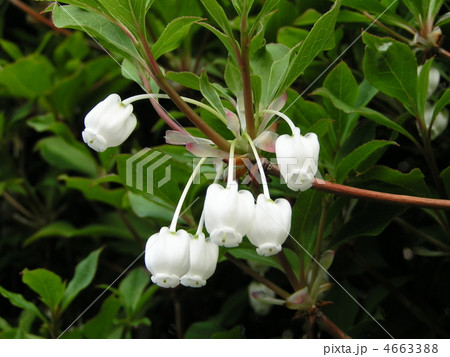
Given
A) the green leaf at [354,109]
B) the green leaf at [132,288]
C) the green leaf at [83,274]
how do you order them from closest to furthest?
the green leaf at [354,109], the green leaf at [83,274], the green leaf at [132,288]

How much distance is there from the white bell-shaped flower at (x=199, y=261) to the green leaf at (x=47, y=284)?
486 millimetres

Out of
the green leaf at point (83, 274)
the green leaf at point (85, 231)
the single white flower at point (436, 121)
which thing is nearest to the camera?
the single white flower at point (436, 121)

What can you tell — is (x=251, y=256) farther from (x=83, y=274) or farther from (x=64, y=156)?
(x=64, y=156)

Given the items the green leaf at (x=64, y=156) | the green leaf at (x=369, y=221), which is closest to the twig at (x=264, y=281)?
the green leaf at (x=369, y=221)

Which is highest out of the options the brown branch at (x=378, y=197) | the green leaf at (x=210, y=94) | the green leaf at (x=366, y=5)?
the green leaf at (x=366, y=5)

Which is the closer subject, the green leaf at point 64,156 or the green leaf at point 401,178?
the green leaf at point 401,178

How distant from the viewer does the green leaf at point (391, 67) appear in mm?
878

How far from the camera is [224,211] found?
2.19 feet

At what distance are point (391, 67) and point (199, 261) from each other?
0.45m

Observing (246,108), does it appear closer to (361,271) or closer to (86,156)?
(361,271)

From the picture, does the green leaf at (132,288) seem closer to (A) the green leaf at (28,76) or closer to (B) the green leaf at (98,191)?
(B) the green leaf at (98,191)

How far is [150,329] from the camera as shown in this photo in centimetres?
149

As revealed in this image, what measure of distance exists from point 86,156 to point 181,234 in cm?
89
